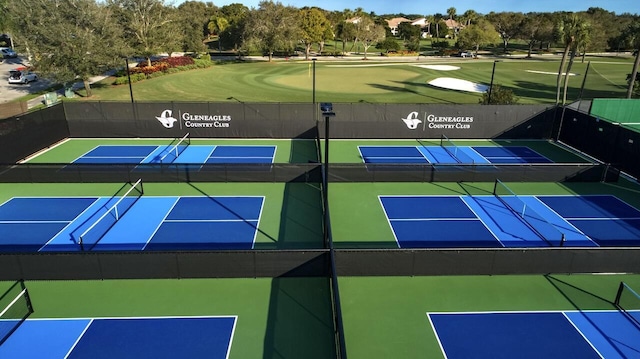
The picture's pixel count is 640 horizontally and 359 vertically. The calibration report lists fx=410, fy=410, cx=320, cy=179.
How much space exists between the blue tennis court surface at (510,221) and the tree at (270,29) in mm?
62209

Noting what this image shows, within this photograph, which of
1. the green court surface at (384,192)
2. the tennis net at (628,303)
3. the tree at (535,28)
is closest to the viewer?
the tennis net at (628,303)

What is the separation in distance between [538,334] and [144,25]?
217 feet

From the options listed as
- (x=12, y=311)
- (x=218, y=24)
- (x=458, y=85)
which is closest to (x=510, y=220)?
(x=12, y=311)

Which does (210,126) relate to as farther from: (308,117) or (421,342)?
(421,342)

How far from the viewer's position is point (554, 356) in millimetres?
10562

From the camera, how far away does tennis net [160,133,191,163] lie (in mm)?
25603

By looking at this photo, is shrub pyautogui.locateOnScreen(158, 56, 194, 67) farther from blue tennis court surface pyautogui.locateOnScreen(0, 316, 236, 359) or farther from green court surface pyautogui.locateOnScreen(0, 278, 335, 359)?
blue tennis court surface pyautogui.locateOnScreen(0, 316, 236, 359)

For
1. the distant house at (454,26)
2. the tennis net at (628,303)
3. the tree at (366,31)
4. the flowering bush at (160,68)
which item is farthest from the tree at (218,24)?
the tennis net at (628,303)

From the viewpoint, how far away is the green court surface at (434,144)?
26672 millimetres

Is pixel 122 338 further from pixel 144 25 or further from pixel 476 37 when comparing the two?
pixel 476 37

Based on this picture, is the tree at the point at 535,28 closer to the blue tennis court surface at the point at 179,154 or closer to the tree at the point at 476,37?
the tree at the point at 476,37

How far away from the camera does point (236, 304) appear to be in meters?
12.2

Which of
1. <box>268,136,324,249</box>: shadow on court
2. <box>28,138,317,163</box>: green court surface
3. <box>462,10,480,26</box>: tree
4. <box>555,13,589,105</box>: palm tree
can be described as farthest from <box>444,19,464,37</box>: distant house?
<box>268,136,324,249</box>: shadow on court

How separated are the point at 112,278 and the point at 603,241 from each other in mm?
18172
